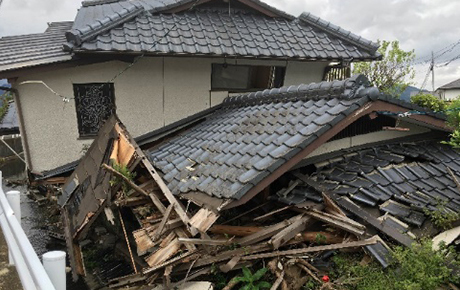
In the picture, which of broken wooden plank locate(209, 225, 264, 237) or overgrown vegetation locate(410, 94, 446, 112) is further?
overgrown vegetation locate(410, 94, 446, 112)

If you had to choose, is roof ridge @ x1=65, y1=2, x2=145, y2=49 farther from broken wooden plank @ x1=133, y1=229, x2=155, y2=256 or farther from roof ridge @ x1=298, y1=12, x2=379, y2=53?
roof ridge @ x1=298, y1=12, x2=379, y2=53

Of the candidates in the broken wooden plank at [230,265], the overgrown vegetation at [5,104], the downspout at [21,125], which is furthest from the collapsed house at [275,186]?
the overgrown vegetation at [5,104]

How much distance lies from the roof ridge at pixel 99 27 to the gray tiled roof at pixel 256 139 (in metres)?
3.59

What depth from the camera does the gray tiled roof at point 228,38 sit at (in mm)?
9094

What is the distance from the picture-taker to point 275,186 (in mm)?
7180

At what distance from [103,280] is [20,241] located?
4.84 m

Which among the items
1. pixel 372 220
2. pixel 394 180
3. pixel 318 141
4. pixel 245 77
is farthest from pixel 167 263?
pixel 245 77

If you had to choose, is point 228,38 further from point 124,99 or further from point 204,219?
point 204,219

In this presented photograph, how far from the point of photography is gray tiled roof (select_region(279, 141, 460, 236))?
605 cm

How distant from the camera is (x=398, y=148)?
782cm

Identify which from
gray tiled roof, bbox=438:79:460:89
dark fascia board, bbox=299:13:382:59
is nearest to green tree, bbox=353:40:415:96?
dark fascia board, bbox=299:13:382:59

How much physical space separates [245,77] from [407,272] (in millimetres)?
8272

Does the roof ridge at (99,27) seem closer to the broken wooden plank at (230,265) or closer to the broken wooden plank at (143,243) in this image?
the broken wooden plank at (143,243)

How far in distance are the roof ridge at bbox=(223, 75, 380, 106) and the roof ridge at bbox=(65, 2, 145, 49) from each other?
4616 millimetres
